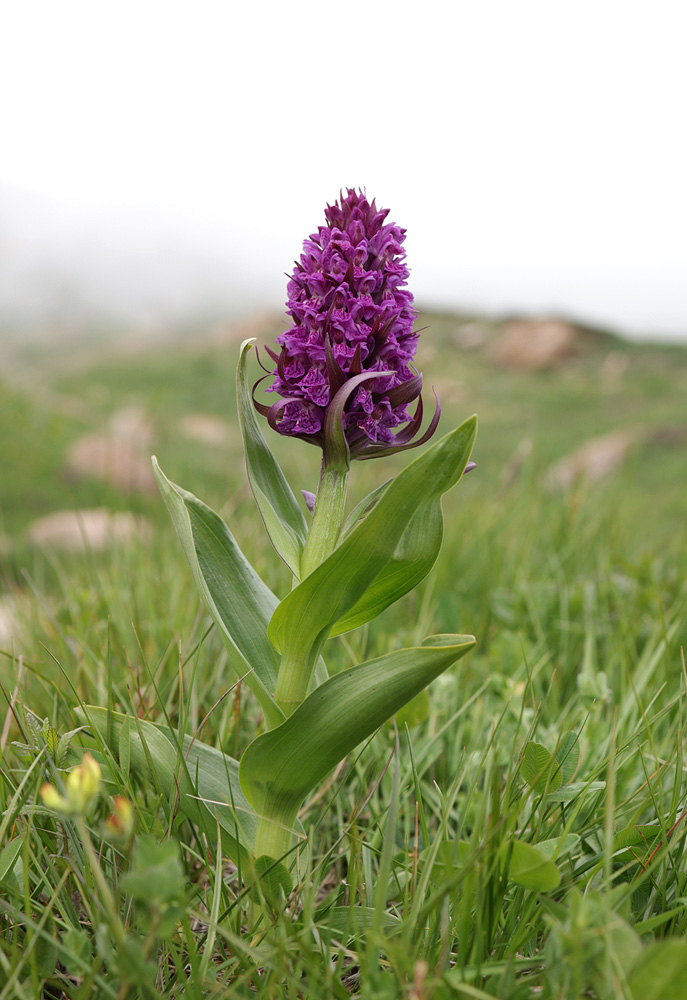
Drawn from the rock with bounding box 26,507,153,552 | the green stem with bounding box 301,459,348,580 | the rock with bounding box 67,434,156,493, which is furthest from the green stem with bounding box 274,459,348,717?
the rock with bounding box 67,434,156,493

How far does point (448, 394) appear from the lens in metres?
11.2

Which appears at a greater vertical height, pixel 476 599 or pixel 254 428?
pixel 254 428

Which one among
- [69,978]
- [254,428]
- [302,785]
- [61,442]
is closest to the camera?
[69,978]

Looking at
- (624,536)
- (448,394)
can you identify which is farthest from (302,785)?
(448,394)

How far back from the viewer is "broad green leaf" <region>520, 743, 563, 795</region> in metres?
1.36

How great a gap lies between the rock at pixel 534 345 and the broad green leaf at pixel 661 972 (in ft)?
43.9

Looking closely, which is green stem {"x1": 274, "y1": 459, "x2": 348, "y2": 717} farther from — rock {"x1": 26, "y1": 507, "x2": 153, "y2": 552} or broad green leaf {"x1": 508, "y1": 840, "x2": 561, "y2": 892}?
rock {"x1": 26, "y1": 507, "x2": 153, "y2": 552}

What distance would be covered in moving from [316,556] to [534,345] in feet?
44.3

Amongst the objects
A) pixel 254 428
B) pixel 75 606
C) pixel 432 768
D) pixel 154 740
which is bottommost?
pixel 432 768

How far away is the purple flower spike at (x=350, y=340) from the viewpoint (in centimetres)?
145

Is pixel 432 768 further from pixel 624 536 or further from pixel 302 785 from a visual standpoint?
pixel 624 536

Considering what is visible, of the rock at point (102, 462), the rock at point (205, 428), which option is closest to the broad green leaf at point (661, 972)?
the rock at point (102, 462)

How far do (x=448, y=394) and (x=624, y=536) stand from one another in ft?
25.2

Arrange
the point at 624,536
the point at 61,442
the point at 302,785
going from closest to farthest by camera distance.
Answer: the point at 302,785 < the point at 624,536 < the point at 61,442
